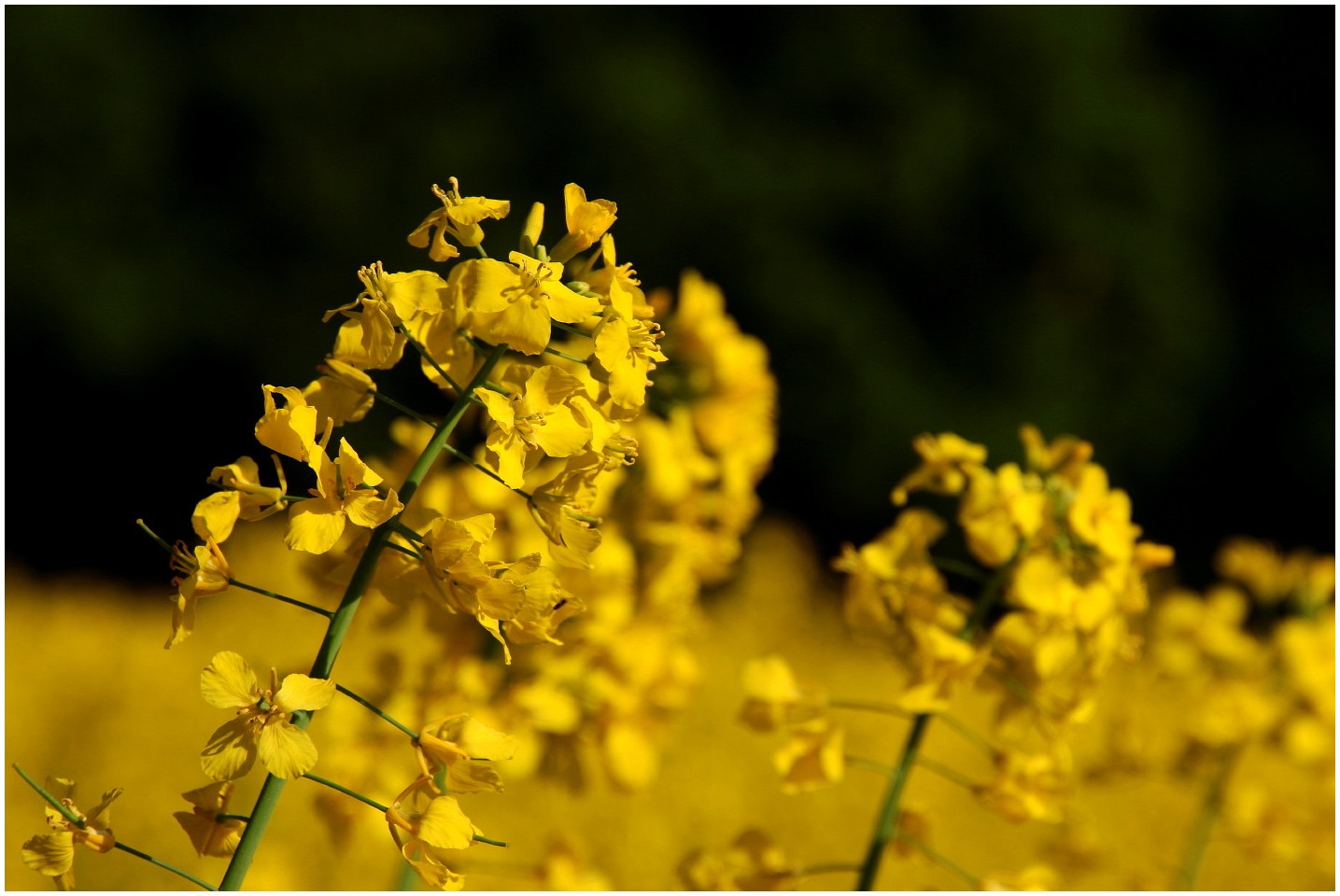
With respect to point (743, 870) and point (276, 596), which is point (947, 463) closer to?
point (743, 870)

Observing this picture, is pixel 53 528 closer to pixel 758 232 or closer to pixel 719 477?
pixel 758 232

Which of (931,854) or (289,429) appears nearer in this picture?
(289,429)

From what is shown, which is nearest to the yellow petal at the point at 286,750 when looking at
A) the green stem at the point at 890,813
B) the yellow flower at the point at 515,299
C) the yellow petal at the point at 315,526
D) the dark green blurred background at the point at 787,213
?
the yellow petal at the point at 315,526

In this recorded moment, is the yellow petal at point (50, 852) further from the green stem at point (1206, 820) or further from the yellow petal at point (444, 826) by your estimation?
the green stem at point (1206, 820)

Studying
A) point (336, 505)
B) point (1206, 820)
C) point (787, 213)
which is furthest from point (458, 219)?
point (787, 213)

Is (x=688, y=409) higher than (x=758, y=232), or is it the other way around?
(x=758, y=232)

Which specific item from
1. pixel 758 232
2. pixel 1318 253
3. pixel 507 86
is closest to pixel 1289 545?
pixel 1318 253

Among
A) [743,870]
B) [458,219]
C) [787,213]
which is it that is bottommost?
[743,870]
